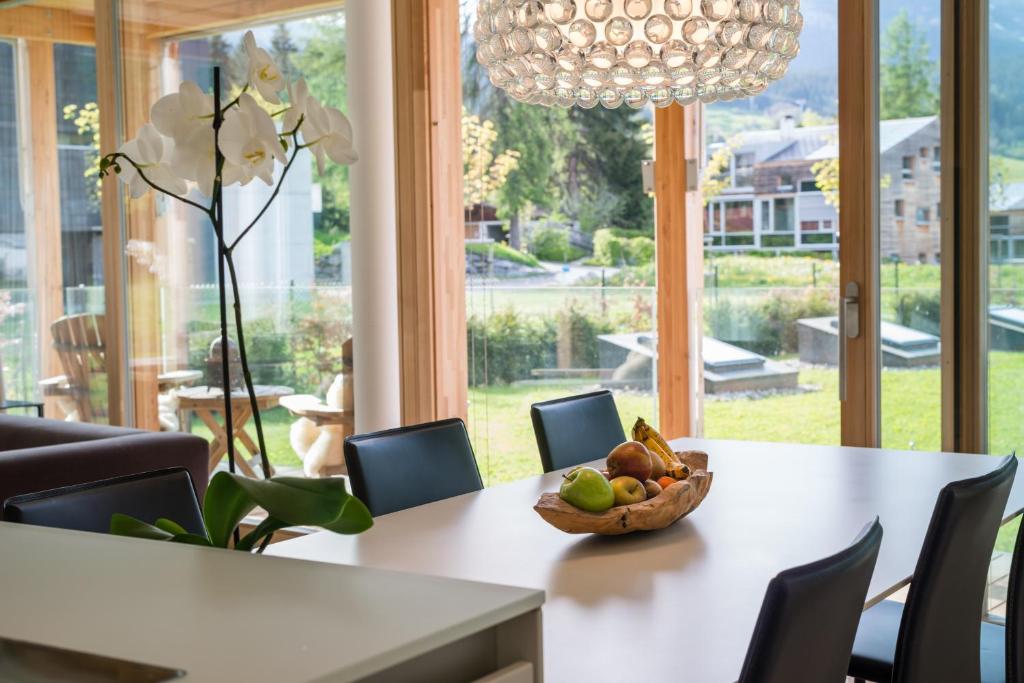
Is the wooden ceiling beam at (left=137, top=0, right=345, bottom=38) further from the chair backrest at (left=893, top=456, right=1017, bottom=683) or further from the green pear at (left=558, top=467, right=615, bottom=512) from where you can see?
the chair backrest at (left=893, top=456, right=1017, bottom=683)

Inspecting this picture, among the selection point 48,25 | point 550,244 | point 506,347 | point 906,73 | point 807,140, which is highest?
point 48,25

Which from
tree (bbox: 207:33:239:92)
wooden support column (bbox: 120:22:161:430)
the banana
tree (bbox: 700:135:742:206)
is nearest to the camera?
the banana

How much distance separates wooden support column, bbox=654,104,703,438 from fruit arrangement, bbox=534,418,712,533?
7.86 feet

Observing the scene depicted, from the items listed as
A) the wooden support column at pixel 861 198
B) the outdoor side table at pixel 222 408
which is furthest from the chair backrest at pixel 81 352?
the wooden support column at pixel 861 198

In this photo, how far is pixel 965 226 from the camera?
405cm

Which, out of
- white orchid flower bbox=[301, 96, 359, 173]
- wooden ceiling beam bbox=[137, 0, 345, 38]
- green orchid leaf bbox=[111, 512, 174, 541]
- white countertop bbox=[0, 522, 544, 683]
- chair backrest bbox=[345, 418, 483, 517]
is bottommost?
chair backrest bbox=[345, 418, 483, 517]

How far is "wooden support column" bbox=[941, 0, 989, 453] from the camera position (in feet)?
13.1

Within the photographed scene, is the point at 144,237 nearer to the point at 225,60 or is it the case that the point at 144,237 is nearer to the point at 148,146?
the point at 225,60

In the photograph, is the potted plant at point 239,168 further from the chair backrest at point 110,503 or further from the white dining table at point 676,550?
the chair backrest at point 110,503

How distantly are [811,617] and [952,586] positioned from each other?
73 cm

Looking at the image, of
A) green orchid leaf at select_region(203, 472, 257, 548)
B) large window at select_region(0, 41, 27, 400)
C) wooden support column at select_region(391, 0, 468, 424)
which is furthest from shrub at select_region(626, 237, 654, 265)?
green orchid leaf at select_region(203, 472, 257, 548)

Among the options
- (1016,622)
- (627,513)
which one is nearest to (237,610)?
(627,513)

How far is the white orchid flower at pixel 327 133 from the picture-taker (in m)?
1.47

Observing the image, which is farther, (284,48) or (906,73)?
(284,48)
